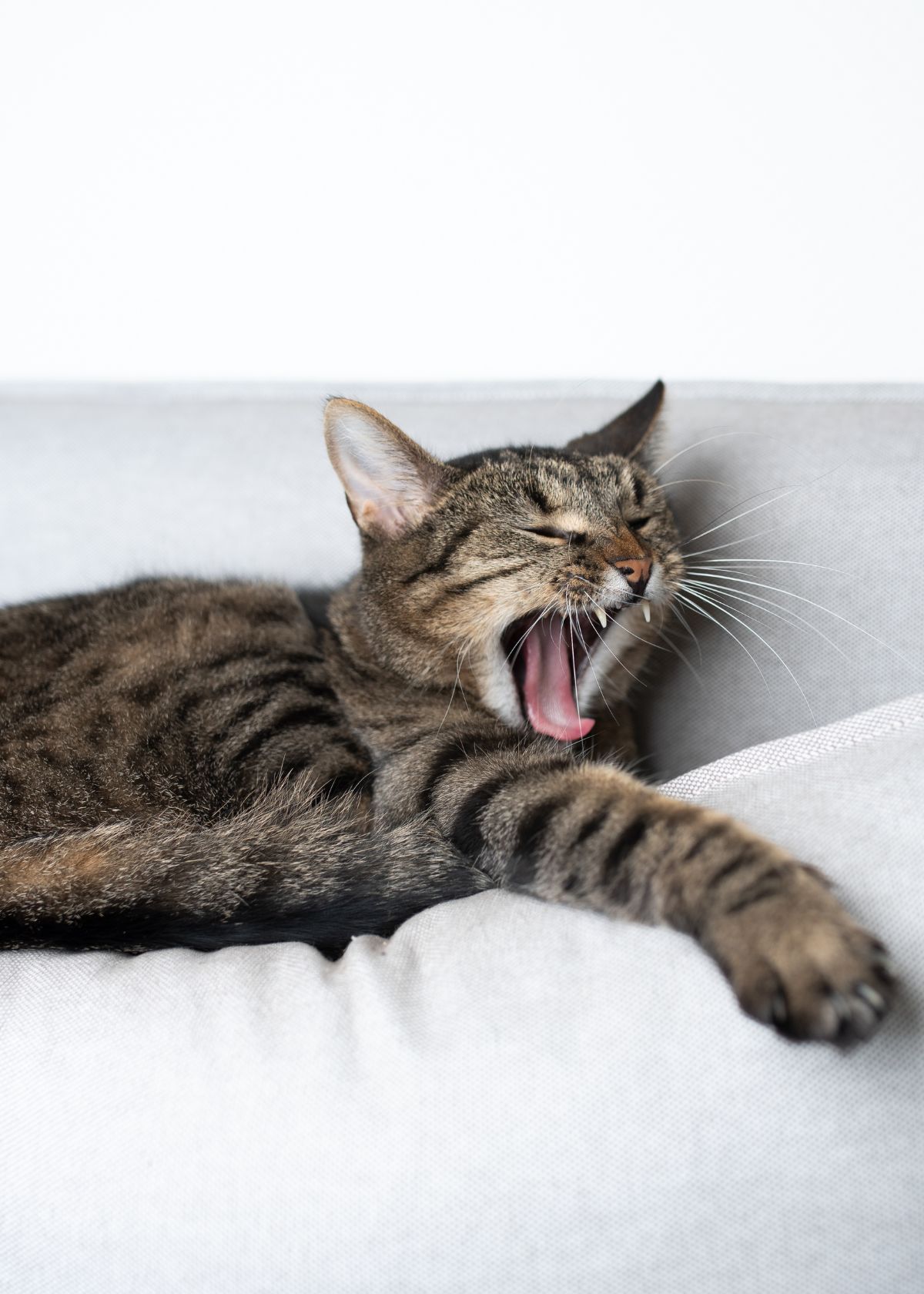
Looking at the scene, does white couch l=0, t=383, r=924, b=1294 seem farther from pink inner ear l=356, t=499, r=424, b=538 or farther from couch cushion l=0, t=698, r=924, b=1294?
pink inner ear l=356, t=499, r=424, b=538

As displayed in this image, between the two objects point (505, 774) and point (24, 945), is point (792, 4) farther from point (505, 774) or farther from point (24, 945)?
point (24, 945)

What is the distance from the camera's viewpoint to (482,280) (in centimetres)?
193

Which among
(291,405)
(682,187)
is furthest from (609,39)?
(291,405)

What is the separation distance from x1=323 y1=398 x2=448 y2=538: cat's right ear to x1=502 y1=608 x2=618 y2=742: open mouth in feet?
0.71

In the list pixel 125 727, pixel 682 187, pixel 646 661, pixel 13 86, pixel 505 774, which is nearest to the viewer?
pixel 505 774

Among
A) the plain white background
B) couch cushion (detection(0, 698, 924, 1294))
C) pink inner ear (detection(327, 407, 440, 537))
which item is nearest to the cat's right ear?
pink inner ear (detection(327, 407, 440, 537))

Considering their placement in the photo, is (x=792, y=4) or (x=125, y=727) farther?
(x=792, y=4)

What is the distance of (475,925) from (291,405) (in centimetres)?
119

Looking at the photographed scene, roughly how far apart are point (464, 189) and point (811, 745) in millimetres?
1417

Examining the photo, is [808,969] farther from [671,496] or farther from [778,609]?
[671,496]

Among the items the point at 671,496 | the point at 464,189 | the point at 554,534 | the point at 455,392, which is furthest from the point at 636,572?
the point at 464,189

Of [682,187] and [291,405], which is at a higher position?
[682,187]

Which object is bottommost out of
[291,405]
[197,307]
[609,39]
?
[291,405]

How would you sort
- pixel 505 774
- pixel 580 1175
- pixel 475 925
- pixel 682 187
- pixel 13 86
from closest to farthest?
pixel 580 1175, pixel 475 925, pixel 505 774, pixel 682 187, pixel 13 86
